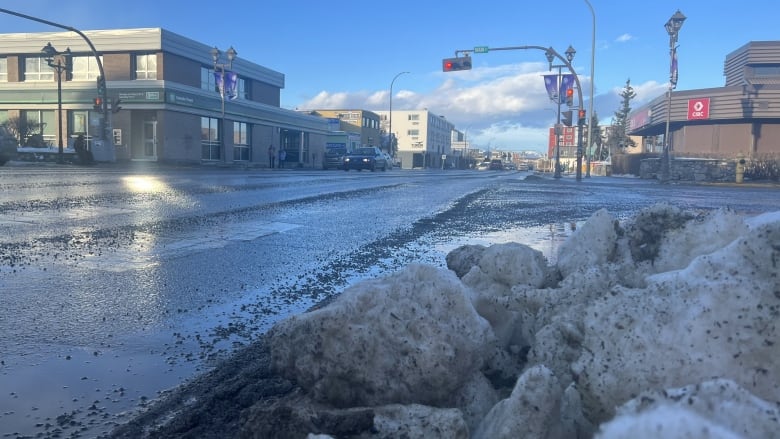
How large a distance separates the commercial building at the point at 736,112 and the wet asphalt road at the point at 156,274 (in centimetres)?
3443

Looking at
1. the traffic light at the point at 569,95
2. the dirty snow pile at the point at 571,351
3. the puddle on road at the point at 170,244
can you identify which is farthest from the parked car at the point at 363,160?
the dirty snow pile at the point at 571,351

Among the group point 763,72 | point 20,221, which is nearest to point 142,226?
point 20,221

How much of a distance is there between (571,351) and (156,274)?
358 centimetres

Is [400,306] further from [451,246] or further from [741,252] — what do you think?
[451,246]

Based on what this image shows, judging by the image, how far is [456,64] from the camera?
100.0ft

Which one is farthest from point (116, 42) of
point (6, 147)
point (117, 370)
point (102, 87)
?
point (117, 370)

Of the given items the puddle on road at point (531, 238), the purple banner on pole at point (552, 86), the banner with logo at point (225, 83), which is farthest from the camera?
the banner with logo at point (225, 83)

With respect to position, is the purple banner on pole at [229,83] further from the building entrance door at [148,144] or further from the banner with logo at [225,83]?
the building entrance door at [148,144]

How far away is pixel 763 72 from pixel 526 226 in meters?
49.8

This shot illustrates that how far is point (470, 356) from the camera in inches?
78.3

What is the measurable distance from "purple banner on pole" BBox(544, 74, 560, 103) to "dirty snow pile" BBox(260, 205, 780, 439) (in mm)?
30192

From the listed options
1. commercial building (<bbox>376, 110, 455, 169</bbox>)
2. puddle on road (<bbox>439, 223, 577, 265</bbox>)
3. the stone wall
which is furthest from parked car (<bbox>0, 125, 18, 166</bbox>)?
commercial building (<bbox>376, 110, 455, 169</bbox>)

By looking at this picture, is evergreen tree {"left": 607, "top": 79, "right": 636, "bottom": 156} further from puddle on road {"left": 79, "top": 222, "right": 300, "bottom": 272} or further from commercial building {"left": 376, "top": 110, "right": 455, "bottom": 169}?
puddle on road {"left": 79, "top": 222, "right": 300, "bottom": 272}

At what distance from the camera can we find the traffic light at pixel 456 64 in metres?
30.2
